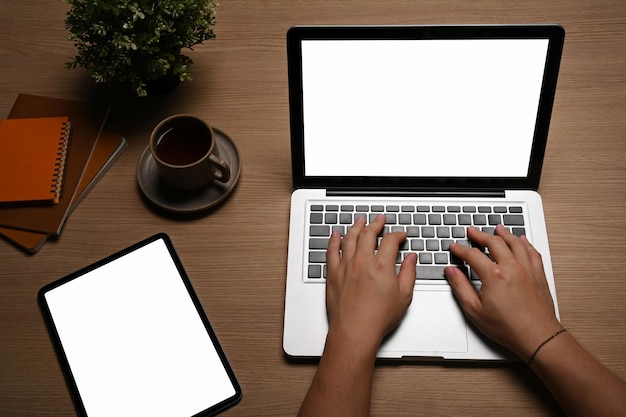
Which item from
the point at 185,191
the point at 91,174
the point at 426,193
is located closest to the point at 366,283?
the point at 426,193

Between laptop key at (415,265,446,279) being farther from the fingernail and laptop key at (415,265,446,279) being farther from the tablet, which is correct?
the tablet

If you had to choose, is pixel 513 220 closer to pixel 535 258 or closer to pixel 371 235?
pixel 535 258

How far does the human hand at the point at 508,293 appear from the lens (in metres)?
0.71

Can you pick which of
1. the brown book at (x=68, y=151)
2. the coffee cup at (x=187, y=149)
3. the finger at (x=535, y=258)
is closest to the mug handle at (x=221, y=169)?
the coffee cup at (x=187, y=149)

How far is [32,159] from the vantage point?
88 cm

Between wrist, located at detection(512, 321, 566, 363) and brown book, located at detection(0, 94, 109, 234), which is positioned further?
brown book, located at detection(0, 94, 109, 234)

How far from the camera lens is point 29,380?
0.76 meters

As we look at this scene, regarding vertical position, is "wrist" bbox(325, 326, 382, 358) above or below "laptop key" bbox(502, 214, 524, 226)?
below

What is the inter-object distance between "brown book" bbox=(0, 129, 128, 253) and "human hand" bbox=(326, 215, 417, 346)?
14.6 inches

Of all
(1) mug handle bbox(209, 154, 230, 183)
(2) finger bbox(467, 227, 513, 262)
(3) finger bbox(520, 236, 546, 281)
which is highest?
(1) mug handle bbox(209, 154, 230, 183)

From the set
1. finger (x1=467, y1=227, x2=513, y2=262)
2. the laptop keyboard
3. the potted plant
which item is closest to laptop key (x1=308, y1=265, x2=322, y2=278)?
the laptop keyboard

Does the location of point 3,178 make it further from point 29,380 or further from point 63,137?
point 29,380

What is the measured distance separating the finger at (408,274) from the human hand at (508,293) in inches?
1.9

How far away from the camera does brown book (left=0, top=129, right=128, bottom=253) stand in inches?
32.9
